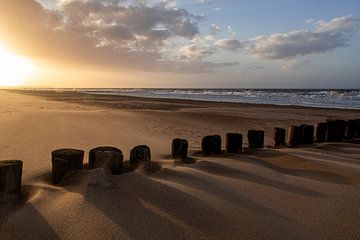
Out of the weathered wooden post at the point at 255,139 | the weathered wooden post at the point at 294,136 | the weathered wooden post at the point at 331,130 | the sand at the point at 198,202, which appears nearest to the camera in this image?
the sand at the point at 198,202

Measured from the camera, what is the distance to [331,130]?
8352mm

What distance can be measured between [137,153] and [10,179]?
168 centimetres

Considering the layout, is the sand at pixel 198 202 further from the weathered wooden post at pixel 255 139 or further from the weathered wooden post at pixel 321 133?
the weathered wooden post at pixel 321 133

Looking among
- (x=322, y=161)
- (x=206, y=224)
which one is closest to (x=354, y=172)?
(x=322, y=161)

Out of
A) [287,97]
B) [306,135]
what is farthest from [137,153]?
[287,97]

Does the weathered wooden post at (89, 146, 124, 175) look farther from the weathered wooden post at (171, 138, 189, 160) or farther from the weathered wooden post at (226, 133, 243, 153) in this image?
the weathered wooden post at (226, 133, 243, 153)

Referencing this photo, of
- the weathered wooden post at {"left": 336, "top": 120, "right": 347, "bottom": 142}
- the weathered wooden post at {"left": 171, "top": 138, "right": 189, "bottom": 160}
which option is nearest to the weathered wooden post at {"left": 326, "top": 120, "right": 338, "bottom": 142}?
the weathered wooden post at {"left": 336, "top": 120, "right": 347, "bottom": 142}

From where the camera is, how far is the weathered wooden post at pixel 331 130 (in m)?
8.31

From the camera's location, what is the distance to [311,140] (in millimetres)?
7801

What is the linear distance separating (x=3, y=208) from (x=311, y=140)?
247 inches

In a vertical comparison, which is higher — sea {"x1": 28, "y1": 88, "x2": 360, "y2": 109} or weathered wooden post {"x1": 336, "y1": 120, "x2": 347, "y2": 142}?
weathered wooden post {"x1": 336, "y1": 120, "x2": 347, "y2": 142}

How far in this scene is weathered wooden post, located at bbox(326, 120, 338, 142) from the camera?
8.31 m

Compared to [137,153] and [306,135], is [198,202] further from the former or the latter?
[306,135]

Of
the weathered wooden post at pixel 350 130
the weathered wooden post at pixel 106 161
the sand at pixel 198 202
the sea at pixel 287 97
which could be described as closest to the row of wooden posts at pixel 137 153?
the weathered wooden post at pixel 106 161
